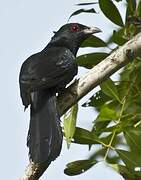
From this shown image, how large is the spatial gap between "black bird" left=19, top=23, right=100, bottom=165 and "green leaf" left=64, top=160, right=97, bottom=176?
0.31ft

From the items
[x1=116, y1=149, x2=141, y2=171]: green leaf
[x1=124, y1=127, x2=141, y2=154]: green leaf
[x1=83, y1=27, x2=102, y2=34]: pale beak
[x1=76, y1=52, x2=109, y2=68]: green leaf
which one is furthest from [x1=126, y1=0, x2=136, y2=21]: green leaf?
[x1=83, y1=27, x2=102, y2=34]: pale beak

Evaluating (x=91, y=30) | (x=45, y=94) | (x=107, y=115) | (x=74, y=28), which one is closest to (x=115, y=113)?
(x=107, y=115)

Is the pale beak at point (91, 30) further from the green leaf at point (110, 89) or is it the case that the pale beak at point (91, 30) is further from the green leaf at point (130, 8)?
the green leaf at point (110, 89)

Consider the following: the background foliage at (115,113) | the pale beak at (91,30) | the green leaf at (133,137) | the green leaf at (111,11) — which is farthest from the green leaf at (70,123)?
the pale beak at (91,30)

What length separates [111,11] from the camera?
286 centimetres

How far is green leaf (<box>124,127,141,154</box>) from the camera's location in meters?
2.38

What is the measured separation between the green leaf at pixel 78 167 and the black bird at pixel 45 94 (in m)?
0.10

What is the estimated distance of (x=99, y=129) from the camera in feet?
8.80

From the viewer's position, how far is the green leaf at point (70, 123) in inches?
97.8

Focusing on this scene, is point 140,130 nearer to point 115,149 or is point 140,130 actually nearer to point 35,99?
point 115,149

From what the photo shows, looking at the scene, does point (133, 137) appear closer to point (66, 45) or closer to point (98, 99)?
point (98, 99)

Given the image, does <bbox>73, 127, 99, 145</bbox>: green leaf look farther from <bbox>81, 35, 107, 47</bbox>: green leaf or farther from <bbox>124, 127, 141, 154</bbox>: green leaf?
<bbox>81, 35, 107, 47</bbox>: green leaf

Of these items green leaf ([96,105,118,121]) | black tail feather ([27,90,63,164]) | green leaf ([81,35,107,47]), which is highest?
green leaf ([81,35,107,47])

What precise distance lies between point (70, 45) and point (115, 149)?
1594 millimetres
